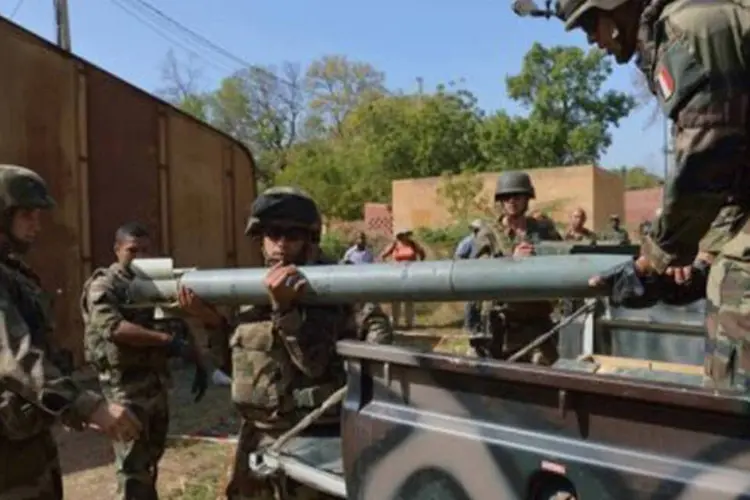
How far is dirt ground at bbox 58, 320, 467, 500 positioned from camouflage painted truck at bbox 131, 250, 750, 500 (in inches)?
91.9

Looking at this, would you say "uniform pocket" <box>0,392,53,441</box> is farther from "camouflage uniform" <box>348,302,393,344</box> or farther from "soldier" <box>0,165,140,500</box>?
"camouflage uniform" <box>348,302,393,344</box>

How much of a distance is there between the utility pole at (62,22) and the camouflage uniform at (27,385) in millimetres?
15565

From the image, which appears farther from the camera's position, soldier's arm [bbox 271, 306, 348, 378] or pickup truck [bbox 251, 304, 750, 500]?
soldier's arm [bbox 271, 306, 348, 378]

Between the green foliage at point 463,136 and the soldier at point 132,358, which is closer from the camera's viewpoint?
the soldier at point 132,358

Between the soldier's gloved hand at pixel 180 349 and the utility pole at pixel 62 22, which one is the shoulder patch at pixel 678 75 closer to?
the soldier's gloved hand at pixel 180 349

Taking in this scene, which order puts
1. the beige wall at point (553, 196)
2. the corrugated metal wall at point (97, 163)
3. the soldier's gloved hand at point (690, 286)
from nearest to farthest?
the soldier's gloved hand at point (690, 286) → the corrugated metal wall at point (97, 163) → the beige wall at point (553, 196)

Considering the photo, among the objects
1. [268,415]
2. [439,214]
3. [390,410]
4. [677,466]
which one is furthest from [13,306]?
[439,214]

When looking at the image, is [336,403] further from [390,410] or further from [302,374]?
[390,410]

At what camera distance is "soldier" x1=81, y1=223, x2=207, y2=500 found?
16.0ft

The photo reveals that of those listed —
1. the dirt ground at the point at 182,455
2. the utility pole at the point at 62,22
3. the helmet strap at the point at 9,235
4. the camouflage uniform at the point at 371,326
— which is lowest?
the dirt ground at the point at 182,455

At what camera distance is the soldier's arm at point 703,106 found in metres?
2.20

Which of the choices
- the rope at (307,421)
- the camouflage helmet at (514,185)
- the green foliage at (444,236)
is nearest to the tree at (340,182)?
the green foliage at (444,236)

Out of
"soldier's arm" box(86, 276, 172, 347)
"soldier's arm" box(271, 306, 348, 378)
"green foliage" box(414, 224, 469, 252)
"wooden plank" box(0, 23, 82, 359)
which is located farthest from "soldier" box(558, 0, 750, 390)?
"green foliage" box(414, 224, 469, 252)

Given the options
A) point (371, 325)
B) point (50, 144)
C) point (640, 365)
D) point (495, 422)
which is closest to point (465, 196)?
point (50, 144)
